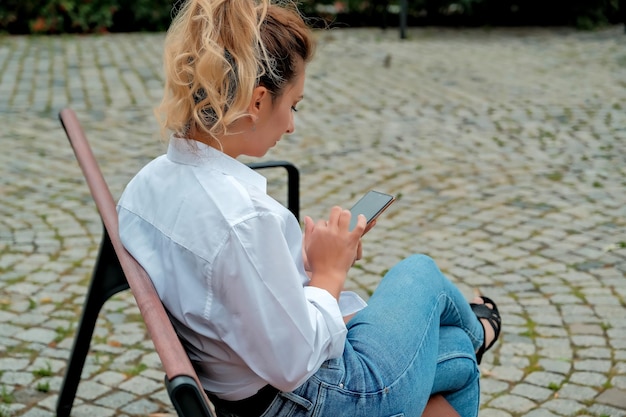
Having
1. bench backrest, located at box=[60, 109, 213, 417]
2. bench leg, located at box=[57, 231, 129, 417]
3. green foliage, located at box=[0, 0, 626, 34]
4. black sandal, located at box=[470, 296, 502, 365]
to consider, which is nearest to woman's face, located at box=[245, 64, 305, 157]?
bench backrest, located at box=[60, 109, 213, 417]

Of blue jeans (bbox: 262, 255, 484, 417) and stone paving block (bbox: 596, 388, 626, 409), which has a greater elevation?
blue jeans (bbox: 262, 255, 484, 417)

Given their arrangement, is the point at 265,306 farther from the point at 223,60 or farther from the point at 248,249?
the point at 223,60

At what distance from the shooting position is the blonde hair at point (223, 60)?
1.88m

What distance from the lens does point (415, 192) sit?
613 centimetres

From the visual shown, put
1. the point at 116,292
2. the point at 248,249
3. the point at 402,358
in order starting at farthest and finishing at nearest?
the point at 116,292
the point at 402,358
the point at 248,249

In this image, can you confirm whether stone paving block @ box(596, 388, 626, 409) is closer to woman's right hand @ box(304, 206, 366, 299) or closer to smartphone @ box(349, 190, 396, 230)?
smartphone @ box(349, 190, 396, 230)

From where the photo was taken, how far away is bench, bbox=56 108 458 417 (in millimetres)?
1514

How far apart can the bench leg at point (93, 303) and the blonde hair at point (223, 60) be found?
2.91ft

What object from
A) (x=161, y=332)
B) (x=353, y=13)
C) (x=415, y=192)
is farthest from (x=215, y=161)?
(x=353, y=13)

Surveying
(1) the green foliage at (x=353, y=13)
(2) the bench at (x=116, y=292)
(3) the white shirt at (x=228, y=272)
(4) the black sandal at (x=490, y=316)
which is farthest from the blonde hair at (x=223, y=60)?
(1) the green foliage at (x=353, y=13)

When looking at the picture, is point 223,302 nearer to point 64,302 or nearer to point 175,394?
point 175,394

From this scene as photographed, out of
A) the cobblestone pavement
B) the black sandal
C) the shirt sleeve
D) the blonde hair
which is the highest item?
the blonde hair

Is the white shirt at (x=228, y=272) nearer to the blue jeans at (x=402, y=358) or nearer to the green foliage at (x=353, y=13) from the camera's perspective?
the blue jeans at (x=402, y=358)

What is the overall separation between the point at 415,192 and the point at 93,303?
11.8ft
